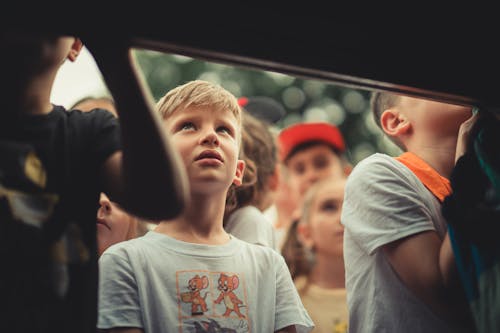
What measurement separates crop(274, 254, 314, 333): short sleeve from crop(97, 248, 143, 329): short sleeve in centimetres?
49

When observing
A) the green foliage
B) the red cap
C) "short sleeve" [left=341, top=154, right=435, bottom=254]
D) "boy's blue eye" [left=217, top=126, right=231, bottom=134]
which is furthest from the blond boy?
the green foliage

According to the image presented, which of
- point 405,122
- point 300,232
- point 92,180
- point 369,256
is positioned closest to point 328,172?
point 300,232

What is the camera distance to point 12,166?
1391 millimetres

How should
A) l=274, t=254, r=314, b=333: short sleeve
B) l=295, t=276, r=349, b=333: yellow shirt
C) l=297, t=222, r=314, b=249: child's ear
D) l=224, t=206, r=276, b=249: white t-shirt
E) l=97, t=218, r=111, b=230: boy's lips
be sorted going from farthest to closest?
l=297, t=222, r=314, b=249: child's ear → l=295, t=276, r=349, b=333: yellow shirt → l=224, t=206, r=276, b=249: white t-shirt → l=97, t=218, r=111, b=230: boy's lips → l=274, t=254, r=314, b=333: short sleeve

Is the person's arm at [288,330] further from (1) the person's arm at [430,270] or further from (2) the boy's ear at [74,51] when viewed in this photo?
(2) the boy's ear at [74,51]

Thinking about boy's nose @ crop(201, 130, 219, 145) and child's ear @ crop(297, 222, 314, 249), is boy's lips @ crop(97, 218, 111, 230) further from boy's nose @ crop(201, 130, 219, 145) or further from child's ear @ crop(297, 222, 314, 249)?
child's ear @ crop(297, 222, 314, 249)

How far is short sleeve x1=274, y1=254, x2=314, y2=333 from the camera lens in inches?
82.1

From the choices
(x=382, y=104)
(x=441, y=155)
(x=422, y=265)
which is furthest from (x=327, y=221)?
(x=422, y=265)

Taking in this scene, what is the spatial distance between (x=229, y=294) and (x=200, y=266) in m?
0.13

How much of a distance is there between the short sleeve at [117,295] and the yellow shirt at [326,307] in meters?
2.19

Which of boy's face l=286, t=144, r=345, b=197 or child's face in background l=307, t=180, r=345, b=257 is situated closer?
child's face in background l=307, t=180, r=345, b=257

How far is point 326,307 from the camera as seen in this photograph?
4.06 metres

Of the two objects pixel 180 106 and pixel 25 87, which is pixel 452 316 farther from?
pixel 25 87

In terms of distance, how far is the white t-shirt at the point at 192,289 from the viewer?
6.13ft
